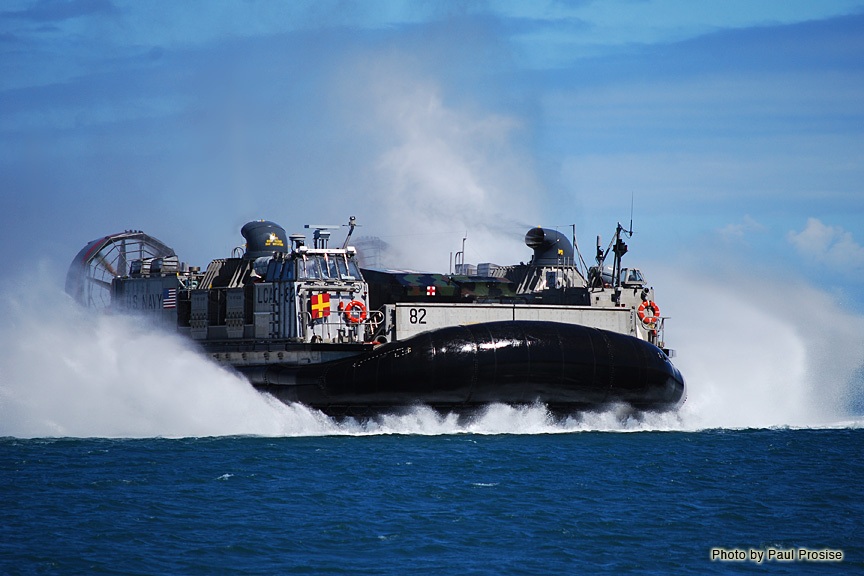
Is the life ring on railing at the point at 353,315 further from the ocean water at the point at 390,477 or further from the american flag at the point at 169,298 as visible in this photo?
the american flag at the point at 169,298

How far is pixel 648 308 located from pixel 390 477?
12.4 metres

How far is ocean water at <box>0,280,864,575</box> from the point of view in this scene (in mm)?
13688

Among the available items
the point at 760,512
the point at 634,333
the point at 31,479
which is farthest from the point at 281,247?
the point at 760,512

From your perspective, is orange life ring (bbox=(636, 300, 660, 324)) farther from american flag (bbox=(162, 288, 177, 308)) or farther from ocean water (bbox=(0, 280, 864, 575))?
american flag (bbox=(162, 288, 177, 308))

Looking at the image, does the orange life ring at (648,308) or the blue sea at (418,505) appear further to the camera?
the orange life ring at (648,308)

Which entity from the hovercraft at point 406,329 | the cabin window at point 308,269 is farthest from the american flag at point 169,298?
the cabin window at point 308,269

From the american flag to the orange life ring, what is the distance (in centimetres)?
1331

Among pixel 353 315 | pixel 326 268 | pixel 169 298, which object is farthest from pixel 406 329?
pixel 169 298

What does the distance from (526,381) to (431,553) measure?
10.4 metres

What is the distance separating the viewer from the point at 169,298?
30.2 meters

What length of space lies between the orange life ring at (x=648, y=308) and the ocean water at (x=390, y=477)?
280 cm

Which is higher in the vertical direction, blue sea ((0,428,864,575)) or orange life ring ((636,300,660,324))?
orange life ring ((636,300,660,324))

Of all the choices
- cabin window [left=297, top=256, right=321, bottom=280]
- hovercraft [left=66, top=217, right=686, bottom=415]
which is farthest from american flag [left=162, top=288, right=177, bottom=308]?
cabin window [left=297, top=256, right=321, bottom=280]

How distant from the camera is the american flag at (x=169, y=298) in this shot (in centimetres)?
3002
